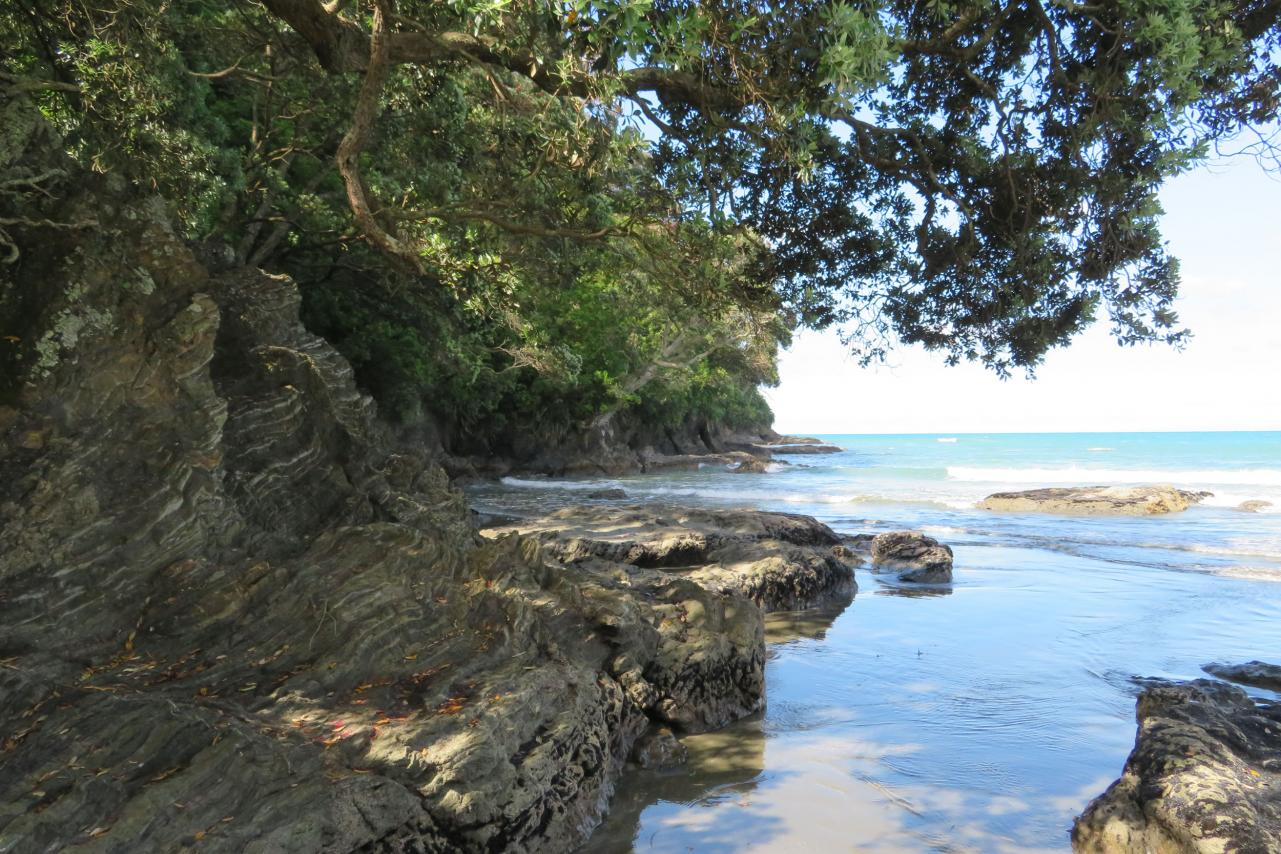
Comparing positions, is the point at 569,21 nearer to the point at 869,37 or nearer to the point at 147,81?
the point at 869,37

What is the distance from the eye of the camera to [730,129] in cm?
555

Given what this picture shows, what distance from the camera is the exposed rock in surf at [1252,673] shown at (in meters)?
6.89

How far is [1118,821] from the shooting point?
3969mm

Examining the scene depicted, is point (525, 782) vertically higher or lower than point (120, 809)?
lower

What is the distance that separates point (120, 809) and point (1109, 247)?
671cm

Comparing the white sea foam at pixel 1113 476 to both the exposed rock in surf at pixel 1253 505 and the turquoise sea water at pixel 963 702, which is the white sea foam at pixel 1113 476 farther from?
the turquoise sea water at pixel 963 702

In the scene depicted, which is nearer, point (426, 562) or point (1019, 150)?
point (426, 562)

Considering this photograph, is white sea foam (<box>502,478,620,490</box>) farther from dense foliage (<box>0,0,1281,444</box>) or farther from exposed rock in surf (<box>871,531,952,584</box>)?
dense foliage (<box>0,0,1281,444</box>)

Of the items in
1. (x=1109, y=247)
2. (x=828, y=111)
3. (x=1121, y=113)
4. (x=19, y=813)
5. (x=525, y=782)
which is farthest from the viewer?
(x=1109, y=247)

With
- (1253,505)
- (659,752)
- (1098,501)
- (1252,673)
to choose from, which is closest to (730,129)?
(659,752)

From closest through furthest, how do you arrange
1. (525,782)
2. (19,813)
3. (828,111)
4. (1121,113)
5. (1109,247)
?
(19,813) → (525,782) → (828,111) → (1121,113) → (1109,247)

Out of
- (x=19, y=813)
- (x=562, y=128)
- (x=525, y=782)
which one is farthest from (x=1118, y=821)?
(x=562, y=128)

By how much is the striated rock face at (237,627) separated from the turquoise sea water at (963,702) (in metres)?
0.59

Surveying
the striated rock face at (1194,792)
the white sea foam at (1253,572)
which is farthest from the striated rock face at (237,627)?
the white sea foam at (1253,572)
